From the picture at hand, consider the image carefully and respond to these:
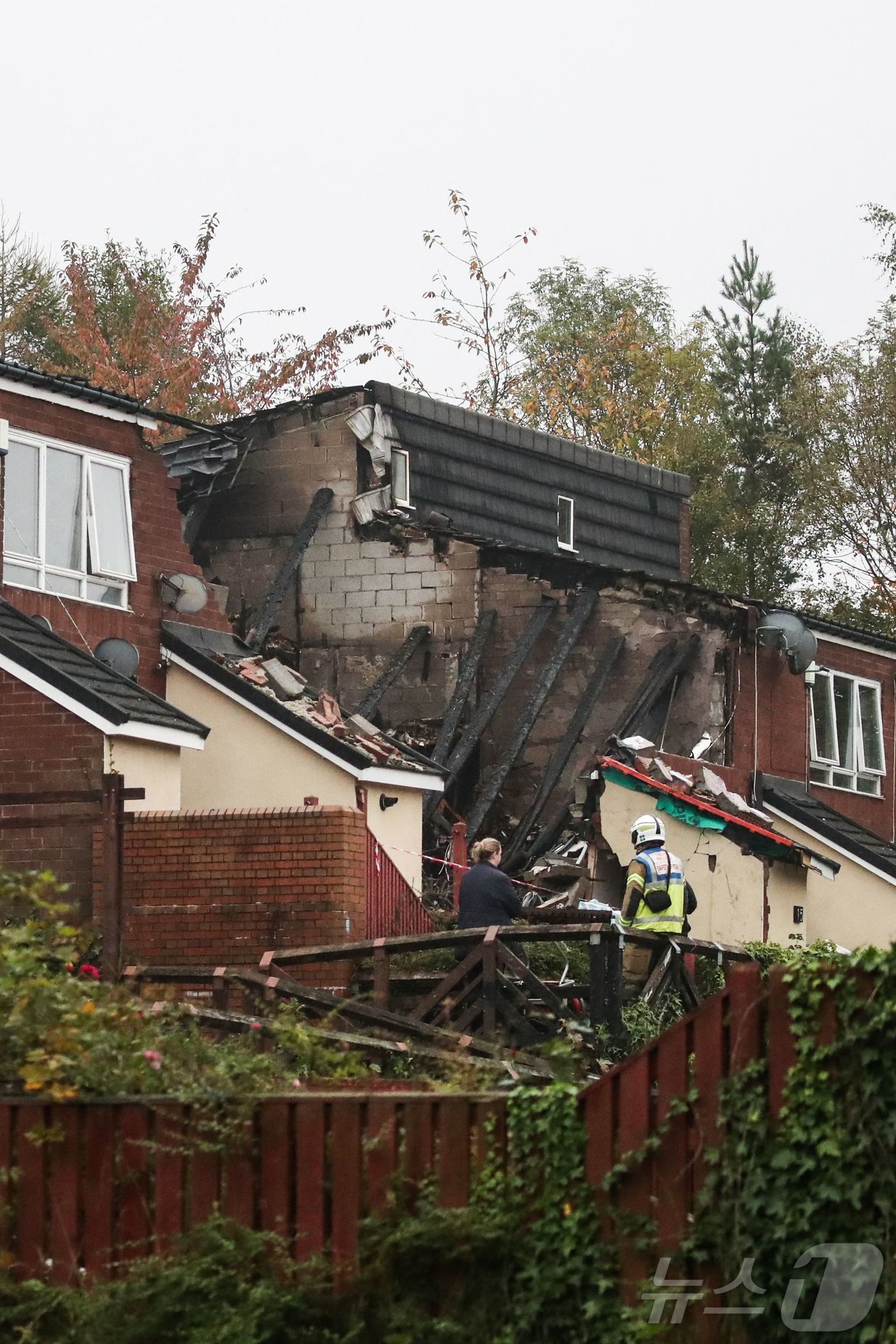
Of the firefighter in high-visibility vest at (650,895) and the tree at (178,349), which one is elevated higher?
the tree at (178,349)

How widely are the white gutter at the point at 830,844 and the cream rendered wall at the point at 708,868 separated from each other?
3.24m

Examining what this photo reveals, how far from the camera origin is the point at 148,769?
58.2 feet

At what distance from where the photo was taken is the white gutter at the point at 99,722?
56.5 feet

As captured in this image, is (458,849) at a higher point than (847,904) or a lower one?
higher

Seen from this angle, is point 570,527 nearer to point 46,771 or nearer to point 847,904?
point 847,904

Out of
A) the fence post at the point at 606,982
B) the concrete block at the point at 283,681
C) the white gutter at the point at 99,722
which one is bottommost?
the fence post at the point at 606,982

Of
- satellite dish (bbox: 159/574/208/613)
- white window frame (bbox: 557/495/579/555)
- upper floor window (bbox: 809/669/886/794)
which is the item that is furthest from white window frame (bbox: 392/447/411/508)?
upper floor window (bbox: 809/669/886/794)

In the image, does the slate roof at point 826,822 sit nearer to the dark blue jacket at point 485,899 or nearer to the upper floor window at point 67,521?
the upper floor window at point 67,521

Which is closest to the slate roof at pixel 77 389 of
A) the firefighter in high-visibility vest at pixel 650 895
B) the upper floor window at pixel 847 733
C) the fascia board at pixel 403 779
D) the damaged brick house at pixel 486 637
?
the damaged brick house at pixel 486 637

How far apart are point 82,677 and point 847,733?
13493 millimetres

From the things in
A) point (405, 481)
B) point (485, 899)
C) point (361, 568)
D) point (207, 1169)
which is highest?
point (405, 481)

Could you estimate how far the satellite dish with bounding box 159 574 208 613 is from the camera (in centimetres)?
2127

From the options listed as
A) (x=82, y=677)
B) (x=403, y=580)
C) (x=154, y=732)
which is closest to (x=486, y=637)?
(x=403, y=580)

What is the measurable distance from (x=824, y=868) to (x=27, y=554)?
926 centimetres
